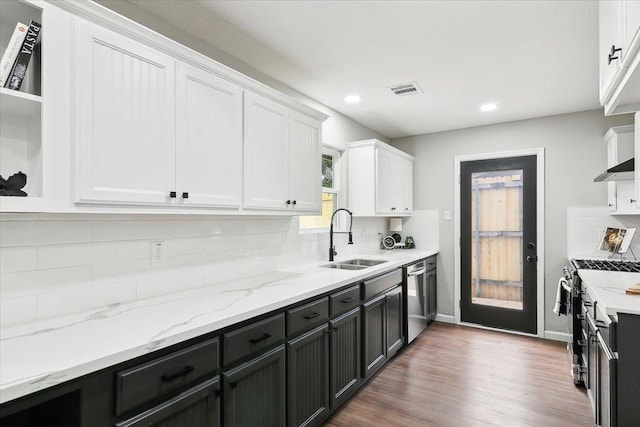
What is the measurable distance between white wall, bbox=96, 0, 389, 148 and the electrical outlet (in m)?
1.30

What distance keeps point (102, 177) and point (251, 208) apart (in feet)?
3.08

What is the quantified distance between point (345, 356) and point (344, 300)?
1.39 feet

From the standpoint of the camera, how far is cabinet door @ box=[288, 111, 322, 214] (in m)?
2.69

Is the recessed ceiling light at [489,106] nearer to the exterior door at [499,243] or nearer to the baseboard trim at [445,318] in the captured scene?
the exterior door at [499,243]

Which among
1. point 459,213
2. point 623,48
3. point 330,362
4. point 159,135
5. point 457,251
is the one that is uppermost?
point 623,48

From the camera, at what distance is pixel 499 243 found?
444 cm

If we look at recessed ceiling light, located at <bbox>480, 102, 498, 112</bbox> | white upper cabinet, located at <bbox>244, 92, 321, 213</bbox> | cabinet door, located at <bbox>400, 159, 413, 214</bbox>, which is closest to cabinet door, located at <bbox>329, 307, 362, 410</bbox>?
white upper cabinet, located at <bbox>244, 92, 321, 213</bbox>

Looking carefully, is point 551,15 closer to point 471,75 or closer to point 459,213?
point 471,75

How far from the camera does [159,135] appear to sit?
1720 mm

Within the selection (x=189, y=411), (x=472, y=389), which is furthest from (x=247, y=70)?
(x=472, y=389)

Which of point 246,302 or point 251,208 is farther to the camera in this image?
point 251,208

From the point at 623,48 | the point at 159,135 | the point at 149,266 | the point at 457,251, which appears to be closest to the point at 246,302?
the point at 149,266

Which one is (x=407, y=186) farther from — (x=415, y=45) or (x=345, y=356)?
(x=345, y=356)

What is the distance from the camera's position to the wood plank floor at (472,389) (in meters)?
2.46
